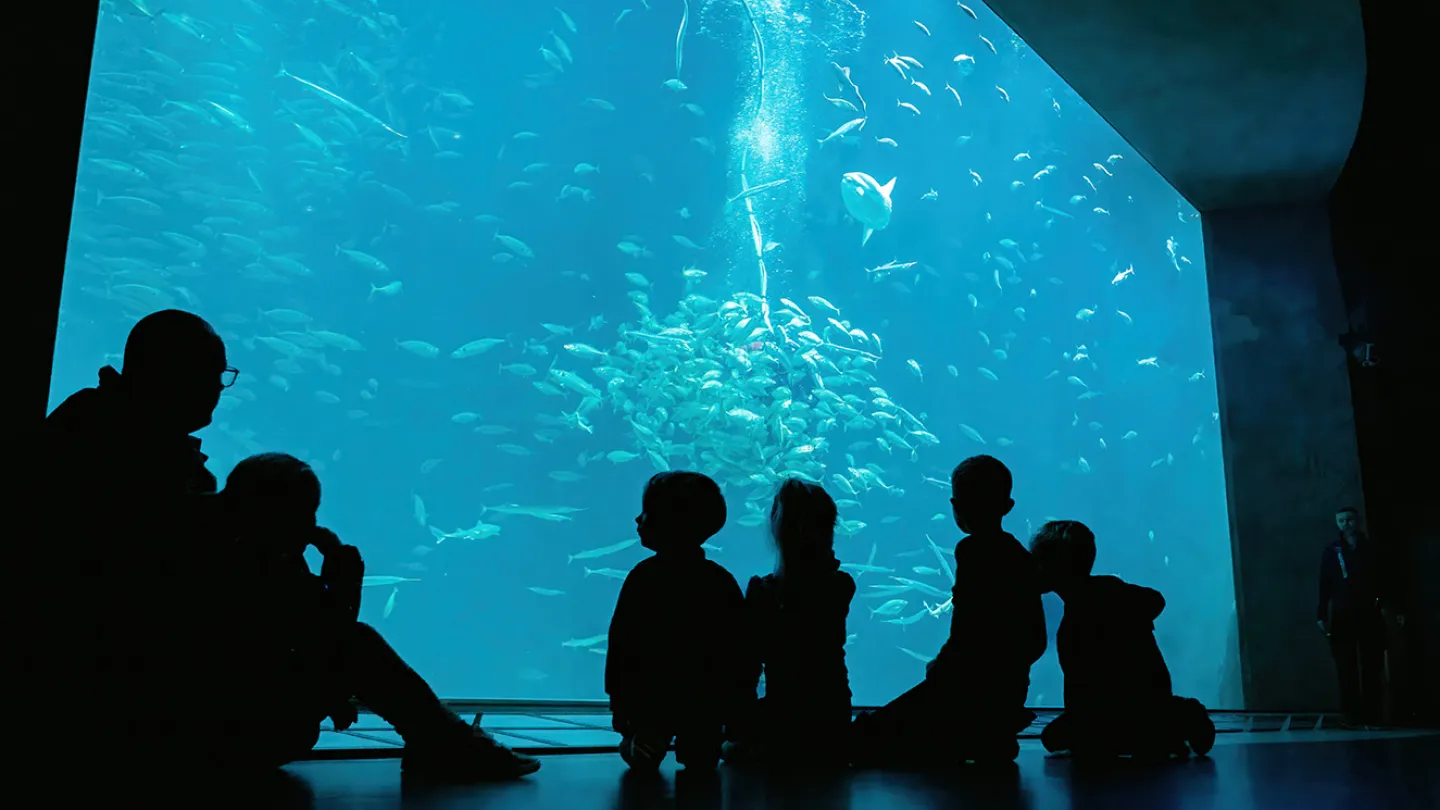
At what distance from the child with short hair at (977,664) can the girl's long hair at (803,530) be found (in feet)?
→ 1.12

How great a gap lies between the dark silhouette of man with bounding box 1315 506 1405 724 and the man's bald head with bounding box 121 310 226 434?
305 inches

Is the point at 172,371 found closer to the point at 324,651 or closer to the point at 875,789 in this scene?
the point at 324,651

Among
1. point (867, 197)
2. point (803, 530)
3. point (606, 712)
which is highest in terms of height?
point (867, 197)

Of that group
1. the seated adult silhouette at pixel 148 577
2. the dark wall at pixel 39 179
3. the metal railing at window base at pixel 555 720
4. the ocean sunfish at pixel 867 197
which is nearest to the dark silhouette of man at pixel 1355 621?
the metal railing at window base at pixel 555 720

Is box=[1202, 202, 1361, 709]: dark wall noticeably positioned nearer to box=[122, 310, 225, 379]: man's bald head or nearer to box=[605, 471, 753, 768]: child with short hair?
box=[605, 471, 753, 768]: child with short hair

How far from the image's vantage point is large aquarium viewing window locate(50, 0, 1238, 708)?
27.3m

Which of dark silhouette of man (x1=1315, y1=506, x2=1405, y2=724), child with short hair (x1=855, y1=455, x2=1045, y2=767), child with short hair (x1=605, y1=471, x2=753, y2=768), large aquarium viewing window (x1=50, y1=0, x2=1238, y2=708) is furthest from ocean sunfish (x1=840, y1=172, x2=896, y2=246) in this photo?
child with short hair (x1=605, y1=471, x2=753, y2=768)

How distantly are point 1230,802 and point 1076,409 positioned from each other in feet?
143

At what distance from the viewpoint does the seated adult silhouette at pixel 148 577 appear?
1.47m

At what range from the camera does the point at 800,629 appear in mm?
2428

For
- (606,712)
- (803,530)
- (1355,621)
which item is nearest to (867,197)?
(1355,621)

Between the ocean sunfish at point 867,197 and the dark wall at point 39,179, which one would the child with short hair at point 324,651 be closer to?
the dark wall at point 39,179

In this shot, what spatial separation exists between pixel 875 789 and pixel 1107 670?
1.25 meters

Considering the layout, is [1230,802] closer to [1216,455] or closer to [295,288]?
[1216,455]
